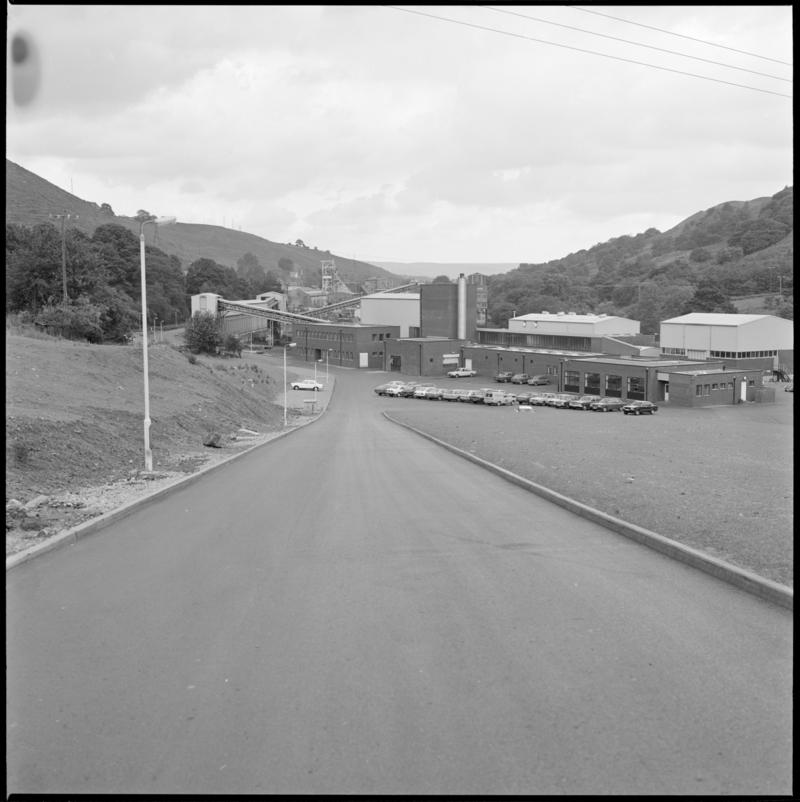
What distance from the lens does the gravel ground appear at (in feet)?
34.0

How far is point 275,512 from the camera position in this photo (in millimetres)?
13531

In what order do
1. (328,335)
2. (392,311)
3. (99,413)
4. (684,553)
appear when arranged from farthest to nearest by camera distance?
(392,311), (328,335), (99,413), (684,553)

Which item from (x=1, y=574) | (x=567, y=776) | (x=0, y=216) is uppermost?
(x=0, y=216)

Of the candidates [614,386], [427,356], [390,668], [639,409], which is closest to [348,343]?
[427,356]

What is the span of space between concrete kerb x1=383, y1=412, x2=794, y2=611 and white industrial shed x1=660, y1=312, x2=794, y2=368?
61.8m

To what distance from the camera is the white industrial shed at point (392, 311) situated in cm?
10894

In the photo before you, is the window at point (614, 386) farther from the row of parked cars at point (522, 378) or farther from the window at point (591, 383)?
the row of parked cars at point (522, 378)

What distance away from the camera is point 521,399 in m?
64.1

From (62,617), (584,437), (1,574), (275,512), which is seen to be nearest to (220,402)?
(584,437)

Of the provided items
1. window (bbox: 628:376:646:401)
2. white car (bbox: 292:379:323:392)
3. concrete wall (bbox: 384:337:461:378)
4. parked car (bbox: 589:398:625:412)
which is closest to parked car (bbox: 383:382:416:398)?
white car (bbox: 292:379:323:392)

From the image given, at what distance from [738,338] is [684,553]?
66.9m

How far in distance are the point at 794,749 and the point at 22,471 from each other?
45.5 feet

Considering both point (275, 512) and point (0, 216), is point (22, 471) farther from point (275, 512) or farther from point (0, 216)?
point (0, 216)

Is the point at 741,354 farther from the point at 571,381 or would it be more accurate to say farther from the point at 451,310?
the point at 451,310
